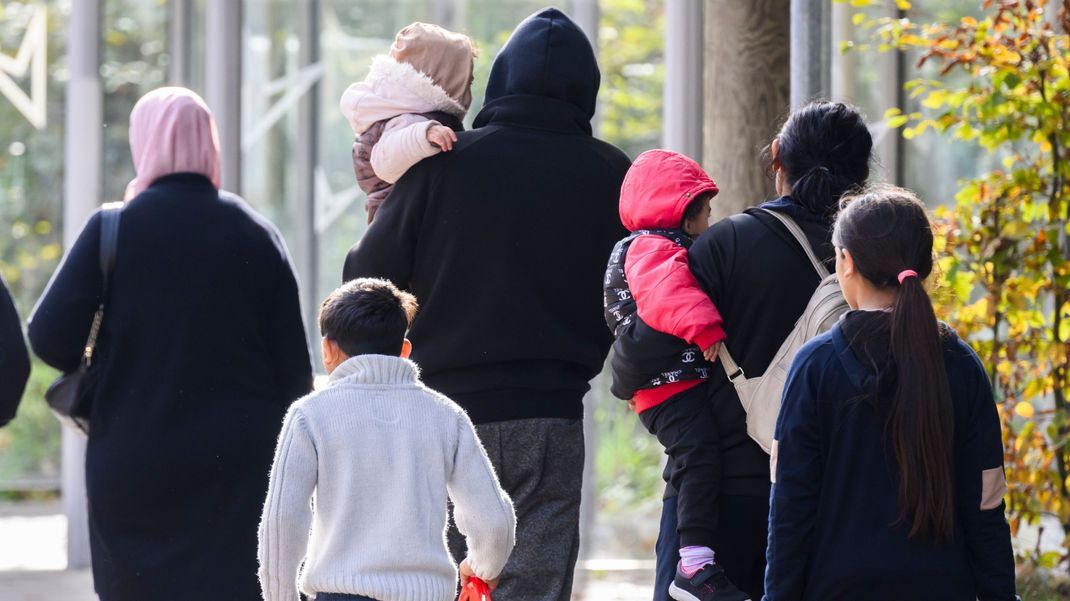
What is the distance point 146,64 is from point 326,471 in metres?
6.17

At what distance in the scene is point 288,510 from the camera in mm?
3090

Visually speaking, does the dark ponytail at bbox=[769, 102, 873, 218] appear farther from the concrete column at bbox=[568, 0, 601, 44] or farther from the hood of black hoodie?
the concrete column at bbox=[568, 0, 601, 44]

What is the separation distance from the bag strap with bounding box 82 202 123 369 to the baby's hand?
2.99ft

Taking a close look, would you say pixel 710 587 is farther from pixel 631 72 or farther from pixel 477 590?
pixel 631 72

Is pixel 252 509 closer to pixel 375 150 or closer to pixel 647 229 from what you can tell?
pixel 375 150

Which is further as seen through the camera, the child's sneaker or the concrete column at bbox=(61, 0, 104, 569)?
the concrete column at bbox=(61, 0, 104, 569)

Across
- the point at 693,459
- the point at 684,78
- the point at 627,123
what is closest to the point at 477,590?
Answer: the point at 693,459

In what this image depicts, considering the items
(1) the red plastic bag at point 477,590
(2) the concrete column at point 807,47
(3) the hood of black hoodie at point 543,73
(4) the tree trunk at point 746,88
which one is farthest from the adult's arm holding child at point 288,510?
(4) the tree trunk at point 746,88

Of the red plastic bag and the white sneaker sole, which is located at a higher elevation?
the white sneaker sole

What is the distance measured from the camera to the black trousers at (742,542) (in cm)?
343

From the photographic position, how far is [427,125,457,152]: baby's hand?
3.88 meters

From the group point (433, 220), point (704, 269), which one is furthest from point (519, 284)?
point (704, 269)

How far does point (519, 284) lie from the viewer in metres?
3.92

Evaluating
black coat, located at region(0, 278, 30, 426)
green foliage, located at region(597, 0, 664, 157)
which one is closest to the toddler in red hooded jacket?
black coat, located at region(0, 278, 30, 426)
